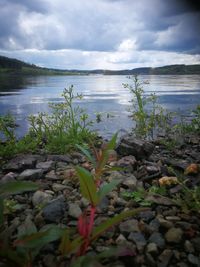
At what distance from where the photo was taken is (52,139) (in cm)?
619

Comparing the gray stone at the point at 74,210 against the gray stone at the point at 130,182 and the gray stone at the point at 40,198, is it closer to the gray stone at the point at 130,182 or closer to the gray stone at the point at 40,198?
the gray stone at the point at 40,198

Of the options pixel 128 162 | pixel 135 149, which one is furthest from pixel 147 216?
pixel 135 149

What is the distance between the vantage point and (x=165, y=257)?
8.59ft

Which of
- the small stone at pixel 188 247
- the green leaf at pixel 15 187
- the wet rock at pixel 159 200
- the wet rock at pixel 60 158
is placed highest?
the green leaf at pixel 15 187

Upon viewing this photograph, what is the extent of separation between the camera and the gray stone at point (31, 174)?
434 centimetres

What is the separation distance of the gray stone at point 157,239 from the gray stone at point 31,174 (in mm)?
2014

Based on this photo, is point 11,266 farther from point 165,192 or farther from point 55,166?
point 55,166

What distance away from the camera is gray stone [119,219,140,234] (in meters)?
2.94

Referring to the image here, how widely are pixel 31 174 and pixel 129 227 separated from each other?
1856 millimetres

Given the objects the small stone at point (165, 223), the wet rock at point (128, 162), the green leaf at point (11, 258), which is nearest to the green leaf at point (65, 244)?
the green leaf at point (11, 258)

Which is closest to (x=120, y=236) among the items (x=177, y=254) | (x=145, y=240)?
(x=145, y=240)

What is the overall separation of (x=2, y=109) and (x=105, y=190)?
11.3 metres

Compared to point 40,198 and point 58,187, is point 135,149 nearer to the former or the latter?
point 58,187

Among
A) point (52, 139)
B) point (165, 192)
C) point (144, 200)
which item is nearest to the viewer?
point (144, 200)
